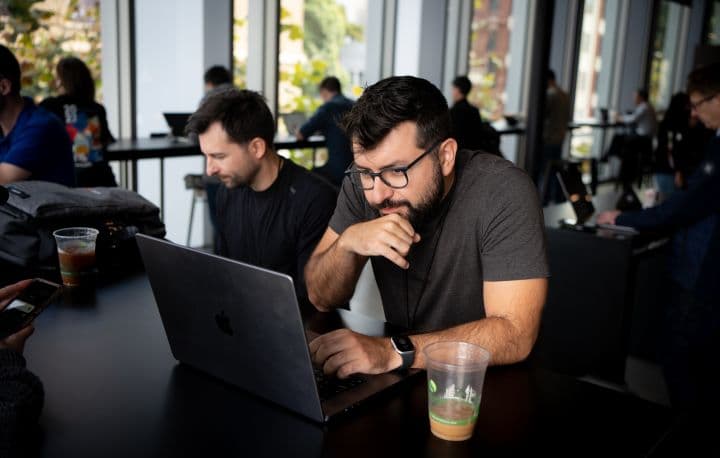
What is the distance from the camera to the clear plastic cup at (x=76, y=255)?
1.75m

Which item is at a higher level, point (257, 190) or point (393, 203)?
point (393, 203)

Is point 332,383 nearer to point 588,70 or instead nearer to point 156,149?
point 156,149

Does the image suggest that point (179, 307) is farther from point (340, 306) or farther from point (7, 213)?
point (7, 213)

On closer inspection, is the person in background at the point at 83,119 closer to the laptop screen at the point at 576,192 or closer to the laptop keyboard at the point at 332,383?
the laptop screen at the point at 576,192

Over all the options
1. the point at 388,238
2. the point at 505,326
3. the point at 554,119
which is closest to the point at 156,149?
the point at 388,238

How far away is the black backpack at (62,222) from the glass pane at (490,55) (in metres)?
6.57

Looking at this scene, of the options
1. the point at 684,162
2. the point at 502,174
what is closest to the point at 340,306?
the point at 502,174

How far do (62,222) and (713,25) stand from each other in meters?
13.3

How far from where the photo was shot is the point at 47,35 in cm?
462

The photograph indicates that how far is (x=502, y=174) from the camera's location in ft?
5.17

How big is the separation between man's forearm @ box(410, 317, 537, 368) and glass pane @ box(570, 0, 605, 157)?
8.55 meters

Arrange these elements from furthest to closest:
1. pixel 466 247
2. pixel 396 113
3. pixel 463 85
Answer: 1. pixel 463 85
2. pixel 466 247
3. pixel 396 113

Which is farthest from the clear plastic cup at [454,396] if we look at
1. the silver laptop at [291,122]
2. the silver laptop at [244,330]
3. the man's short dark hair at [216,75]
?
the silver laptop at [291,122]

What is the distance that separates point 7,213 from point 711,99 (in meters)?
2.57
